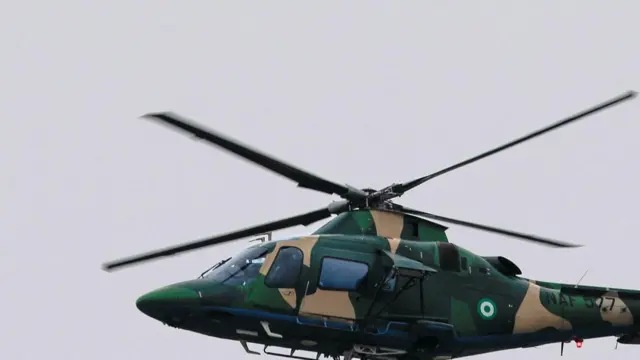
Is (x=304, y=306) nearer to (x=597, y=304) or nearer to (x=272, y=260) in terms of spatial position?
(x=272, y=260)

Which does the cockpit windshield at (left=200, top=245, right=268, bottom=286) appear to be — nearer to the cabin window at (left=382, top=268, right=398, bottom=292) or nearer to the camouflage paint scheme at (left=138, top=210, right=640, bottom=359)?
the camouflage paint scheme at (left=138, top=210, right=640, bottom=359)

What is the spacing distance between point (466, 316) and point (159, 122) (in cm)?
660

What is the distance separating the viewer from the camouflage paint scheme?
15500mm

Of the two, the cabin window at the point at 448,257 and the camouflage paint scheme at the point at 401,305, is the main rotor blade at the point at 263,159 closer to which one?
the camouflage paint scheme at the point at 401,305

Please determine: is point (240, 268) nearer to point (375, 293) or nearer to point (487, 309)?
point (375, 293)

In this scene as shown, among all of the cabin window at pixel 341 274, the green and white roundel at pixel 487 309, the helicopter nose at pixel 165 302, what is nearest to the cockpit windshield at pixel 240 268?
the helicopter nose at pixel 165 302

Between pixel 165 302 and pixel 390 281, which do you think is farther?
pixel 390 281

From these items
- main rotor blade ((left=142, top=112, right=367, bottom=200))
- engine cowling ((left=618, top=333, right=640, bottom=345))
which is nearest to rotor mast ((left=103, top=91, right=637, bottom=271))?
main rotor blade ((left=142, top=112, right=367, bottom=200))

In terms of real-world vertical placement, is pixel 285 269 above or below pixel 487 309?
above

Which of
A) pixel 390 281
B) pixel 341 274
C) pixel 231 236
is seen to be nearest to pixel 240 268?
pixel 231 236

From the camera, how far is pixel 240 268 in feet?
52.5

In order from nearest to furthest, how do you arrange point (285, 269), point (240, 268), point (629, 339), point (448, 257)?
point (285, 269) < point (240, 268) < point (448, 257) < point (629, 339)

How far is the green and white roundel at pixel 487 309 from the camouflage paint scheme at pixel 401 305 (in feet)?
0.06

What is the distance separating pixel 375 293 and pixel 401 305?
55 cm
